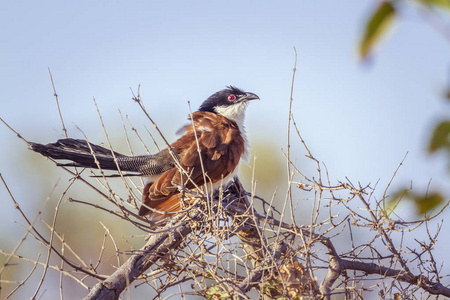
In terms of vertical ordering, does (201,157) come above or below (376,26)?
above

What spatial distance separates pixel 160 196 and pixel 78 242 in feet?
39.6

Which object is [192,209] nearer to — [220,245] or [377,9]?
[220,245]

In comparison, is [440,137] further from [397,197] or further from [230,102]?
[230,102]

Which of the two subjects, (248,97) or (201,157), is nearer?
(201,157)

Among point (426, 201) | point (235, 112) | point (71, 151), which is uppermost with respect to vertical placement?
point (235, 112)

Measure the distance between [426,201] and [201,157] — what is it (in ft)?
9.25

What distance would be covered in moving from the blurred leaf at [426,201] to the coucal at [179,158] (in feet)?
7.83

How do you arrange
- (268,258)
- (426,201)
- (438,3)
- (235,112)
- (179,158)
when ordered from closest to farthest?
(438,3) → (426,201) → (268,258) → (179,158) → (235,112)

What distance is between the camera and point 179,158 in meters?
3.95

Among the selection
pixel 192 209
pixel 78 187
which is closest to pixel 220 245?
pixel 192 209

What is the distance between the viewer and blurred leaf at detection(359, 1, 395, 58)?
621 mm

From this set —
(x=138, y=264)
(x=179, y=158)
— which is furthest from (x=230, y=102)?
(x=138, y=264)

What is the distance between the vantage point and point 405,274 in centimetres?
317

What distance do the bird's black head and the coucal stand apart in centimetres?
8
